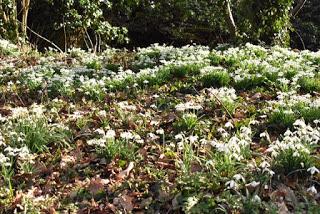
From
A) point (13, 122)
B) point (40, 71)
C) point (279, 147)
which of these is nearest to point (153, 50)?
point (40, 71)

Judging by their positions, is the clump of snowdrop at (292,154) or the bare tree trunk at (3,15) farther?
the bare tree trunk at (3,15)

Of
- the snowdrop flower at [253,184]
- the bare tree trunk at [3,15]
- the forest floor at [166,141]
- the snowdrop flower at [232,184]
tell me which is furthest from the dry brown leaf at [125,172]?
the bare tree trunk at [3,15]

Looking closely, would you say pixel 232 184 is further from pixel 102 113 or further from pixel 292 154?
pixel 102 113

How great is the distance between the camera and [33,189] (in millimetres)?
3689

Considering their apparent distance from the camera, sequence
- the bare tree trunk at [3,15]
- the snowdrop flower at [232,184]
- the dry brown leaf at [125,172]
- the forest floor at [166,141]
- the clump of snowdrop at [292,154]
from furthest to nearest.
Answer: the bare tree trunk at [3,15] → the dry brown leaf at [125,172] → the clump of snowdrop at [292,154] → the forest floor at [166,141] → the snowdrop flower at [232,184]

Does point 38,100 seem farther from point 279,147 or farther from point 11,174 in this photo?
point 279,147

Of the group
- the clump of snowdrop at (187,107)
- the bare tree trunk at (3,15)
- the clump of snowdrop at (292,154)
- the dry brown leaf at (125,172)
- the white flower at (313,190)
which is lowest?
the bare tree trunk at (3,15)

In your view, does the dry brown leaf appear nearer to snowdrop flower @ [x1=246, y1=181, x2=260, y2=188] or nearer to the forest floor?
the forest floor

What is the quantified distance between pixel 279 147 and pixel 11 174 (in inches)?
83.5

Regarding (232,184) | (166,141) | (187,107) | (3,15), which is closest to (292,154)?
(232,184)

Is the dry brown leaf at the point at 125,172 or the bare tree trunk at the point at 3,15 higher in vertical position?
the dry brown leaf at the point at 125,172

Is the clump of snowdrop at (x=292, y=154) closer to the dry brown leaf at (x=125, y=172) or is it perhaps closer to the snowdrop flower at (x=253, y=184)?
the snowdrop flower at (x=253, y=184)

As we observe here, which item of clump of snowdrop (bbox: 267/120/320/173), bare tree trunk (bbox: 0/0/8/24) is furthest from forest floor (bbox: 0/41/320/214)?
bare tree trunk (bbox: 0/0/8/24)

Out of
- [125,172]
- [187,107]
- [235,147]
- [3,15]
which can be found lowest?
[3,15]
